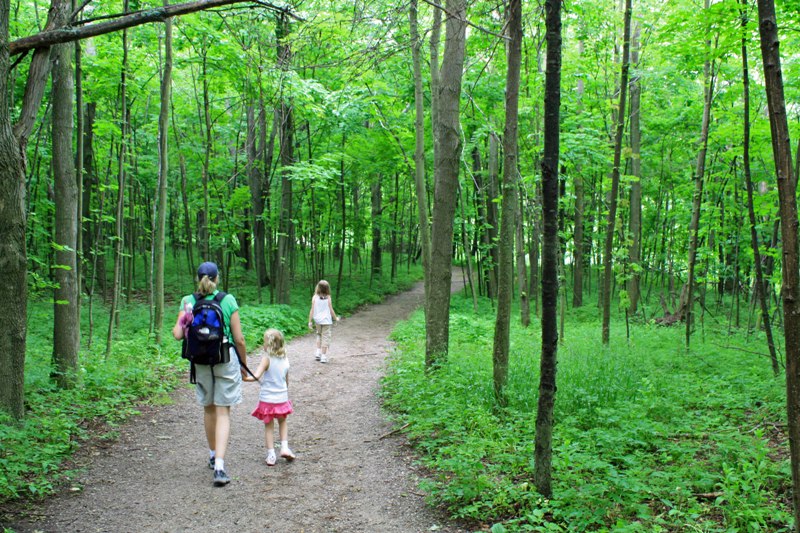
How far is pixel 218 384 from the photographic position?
5.08 meters

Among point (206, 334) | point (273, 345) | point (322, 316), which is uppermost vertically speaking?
point (206, 334)

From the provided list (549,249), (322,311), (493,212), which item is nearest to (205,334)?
(549,249)

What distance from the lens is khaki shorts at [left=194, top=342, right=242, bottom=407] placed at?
16.6 ft

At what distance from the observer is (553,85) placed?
3824 millimetres

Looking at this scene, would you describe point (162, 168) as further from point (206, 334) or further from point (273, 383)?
point (206, 334)

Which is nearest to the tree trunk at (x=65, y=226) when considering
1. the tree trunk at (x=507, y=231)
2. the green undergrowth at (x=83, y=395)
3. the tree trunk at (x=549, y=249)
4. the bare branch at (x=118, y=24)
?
the green undergrowth at (x=83, y=395)

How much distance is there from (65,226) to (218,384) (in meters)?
3.76

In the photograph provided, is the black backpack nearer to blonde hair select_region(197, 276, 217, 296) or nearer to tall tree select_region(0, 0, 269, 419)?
blonde hair select_region(197, 276, 217, 296)

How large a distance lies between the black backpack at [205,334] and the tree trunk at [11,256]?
6.25 feet

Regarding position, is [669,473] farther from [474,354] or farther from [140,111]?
[140,111]

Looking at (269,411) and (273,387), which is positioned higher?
(273,387)

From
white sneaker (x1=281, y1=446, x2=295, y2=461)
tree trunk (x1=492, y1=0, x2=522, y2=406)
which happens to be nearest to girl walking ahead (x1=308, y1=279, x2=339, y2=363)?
Result: tree trunk (x1=492, y1=0, x2=522, y2=406)

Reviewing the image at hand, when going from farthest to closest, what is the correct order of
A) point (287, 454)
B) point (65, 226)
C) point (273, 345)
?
point (65, 226)
point (273, 345)
point (287, 454)

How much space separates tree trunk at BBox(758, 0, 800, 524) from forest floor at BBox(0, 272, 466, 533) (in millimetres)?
2427
